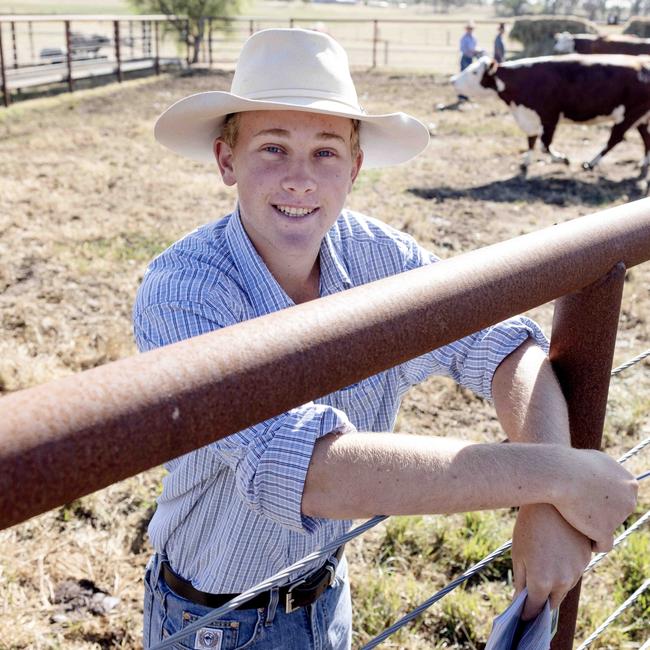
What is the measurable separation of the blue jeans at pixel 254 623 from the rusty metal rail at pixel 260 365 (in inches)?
31.4

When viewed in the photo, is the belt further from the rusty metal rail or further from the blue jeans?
the rusty metal rail

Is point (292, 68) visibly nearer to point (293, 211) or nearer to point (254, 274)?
point (293, 211)

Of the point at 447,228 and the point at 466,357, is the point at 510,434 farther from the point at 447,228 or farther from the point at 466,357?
the point at 447,228

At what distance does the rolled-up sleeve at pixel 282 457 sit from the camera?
1021 millimetres

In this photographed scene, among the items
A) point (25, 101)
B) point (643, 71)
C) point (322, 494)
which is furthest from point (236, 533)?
point (25, 101)

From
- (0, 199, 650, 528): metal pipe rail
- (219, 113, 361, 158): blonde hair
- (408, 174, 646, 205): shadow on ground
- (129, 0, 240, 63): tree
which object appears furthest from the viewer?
(129, 0, 240, 63): tree

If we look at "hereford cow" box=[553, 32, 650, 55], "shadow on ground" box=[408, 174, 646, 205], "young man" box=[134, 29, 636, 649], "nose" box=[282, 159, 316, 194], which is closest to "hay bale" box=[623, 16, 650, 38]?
"hereford cow" box=[553, 32, 650, 55]

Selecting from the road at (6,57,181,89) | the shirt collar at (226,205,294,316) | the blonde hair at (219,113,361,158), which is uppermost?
the blonde hair at (219,113,361,158)

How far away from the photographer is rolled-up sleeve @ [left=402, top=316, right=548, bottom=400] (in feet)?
4.79

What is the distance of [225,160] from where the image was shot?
67.7 inches

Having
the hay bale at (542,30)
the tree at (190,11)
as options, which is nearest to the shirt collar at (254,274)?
the tree at (190,11)

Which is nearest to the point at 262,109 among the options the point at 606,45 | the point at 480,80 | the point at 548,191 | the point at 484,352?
the point at 484,352

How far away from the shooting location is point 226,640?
4.67 ft

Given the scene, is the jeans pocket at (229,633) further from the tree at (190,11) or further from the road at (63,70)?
the tree at (190,11)
